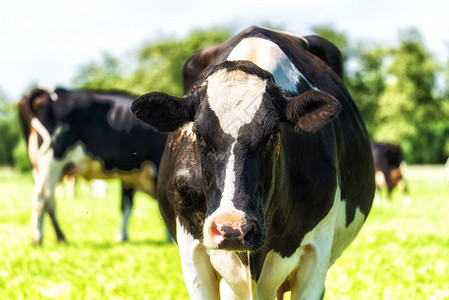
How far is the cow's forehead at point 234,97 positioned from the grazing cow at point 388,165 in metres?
18.9

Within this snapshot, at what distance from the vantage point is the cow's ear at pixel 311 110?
10.1ft

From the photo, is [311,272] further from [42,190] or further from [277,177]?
[42,190]

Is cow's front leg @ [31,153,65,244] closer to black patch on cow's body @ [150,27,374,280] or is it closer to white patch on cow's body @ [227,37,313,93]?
black patch on cow's body @ [150,27,374,280]

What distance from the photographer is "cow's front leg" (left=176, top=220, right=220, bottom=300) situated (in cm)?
346

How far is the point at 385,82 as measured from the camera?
5450cm

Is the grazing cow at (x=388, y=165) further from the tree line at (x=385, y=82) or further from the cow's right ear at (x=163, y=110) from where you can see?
the tree line at (x=385, y=82)

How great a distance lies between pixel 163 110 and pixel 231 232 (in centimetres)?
87

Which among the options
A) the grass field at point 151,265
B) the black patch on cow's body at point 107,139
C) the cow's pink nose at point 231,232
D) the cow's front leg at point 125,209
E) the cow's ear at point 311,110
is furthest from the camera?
the cow's front leg at point 125,209

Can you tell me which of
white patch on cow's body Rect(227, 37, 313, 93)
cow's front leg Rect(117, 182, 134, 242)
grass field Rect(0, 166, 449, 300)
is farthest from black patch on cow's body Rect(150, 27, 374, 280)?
cow's front leg Rect(117, 182, 134, 242)

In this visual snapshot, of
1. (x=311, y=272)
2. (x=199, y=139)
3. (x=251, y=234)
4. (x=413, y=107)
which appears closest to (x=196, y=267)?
(x=311, y=272)

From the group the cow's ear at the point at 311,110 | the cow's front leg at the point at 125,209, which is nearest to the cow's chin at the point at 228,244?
the cow's ear at the point at 311,110

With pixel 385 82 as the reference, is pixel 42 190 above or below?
A: above

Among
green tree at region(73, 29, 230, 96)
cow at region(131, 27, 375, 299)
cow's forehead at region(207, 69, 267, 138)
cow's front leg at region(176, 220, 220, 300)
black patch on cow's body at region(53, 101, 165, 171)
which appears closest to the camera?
cow at region(131, 27, 375, 299)

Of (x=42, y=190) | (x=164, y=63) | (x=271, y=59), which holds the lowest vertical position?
(x=164, y=63)
